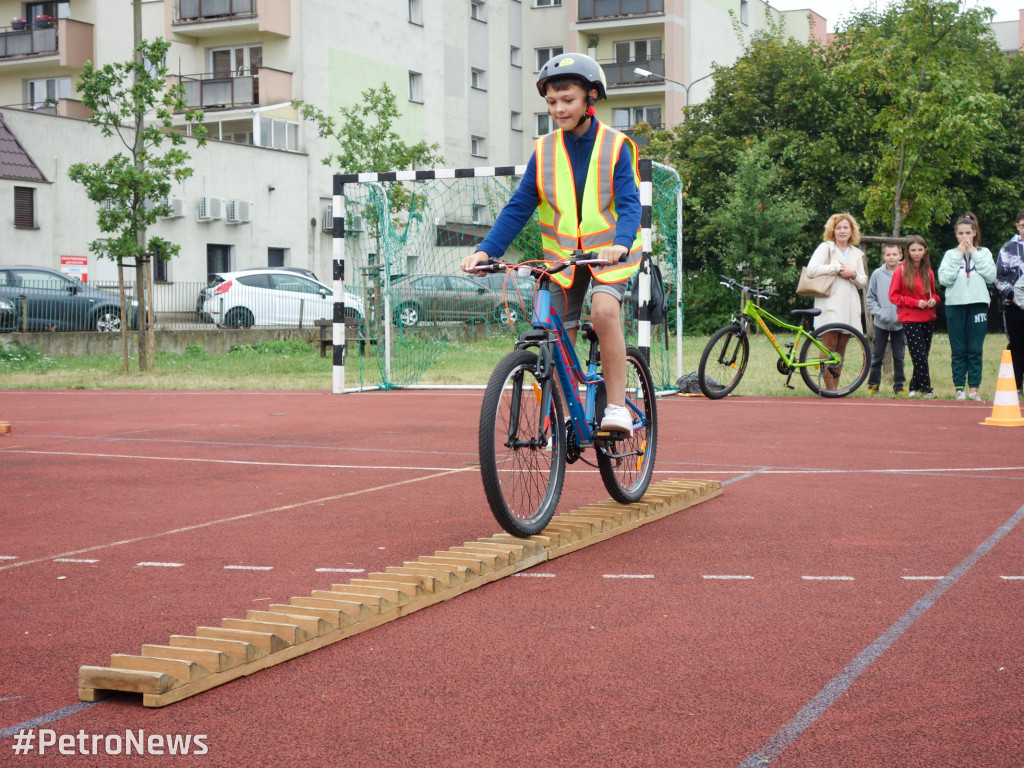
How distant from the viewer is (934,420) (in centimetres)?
1145

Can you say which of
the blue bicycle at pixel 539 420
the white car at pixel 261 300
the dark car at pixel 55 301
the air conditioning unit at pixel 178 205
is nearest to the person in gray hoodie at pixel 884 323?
the blue bicycle at pixel 539 420

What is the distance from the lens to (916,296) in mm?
13656

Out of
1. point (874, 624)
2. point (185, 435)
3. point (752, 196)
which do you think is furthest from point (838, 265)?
point (752, 196)

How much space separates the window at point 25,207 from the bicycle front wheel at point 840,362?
24.0 meters

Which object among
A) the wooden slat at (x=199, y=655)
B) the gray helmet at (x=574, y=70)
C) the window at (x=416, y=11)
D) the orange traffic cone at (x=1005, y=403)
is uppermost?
the window at (x=416, y=11)

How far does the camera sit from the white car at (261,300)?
2948 cm

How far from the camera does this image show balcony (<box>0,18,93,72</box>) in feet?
133

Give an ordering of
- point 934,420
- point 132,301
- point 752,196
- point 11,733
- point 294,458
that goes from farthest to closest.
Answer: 1. point 752,196
2. point 132,301
3. point 934,420
4. point 294,458
5. point 11,733

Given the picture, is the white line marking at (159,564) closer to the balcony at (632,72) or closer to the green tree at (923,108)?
the green tree at (923,108)

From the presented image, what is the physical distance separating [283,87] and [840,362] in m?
29.1

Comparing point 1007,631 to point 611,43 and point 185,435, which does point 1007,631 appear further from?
point 611,43

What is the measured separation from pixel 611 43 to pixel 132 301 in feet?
95.4

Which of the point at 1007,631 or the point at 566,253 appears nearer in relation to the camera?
the point at 1007,631

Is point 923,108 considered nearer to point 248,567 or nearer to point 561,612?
point 248,567
